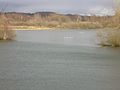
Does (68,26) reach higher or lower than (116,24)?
lower

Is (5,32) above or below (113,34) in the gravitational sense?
below

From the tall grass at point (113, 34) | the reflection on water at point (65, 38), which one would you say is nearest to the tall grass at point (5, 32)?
the reflection on water at point (65, 38)

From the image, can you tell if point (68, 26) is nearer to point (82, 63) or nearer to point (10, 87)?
point (82, 63)

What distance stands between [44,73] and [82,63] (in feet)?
22.4

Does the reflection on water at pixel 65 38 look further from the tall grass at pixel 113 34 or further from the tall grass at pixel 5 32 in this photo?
the tall grass at pixel 113 34

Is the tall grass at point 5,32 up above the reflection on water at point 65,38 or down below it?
→ above

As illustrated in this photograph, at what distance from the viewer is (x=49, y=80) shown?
71.1 feet

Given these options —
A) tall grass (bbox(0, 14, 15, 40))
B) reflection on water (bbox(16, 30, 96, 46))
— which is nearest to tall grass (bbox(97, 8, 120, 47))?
reflection on water (bbox(16, 30, 96, 46))

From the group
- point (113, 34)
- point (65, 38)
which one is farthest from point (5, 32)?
point (113, 34)

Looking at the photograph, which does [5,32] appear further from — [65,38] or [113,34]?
[113,34]

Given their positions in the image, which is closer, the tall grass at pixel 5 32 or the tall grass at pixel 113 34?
the tall grass at pixel 113 34

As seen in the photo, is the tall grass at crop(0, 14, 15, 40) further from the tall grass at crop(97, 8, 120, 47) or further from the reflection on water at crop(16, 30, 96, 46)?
the tall grass at crop(97, 8, 120, 47)

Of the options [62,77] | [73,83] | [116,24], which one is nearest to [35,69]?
[62,77]

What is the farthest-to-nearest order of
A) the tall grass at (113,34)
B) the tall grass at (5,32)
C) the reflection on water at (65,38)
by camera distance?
the tall grass at (5,32)
the reflection on water at (65,38)
the tall grass at (113,34)
